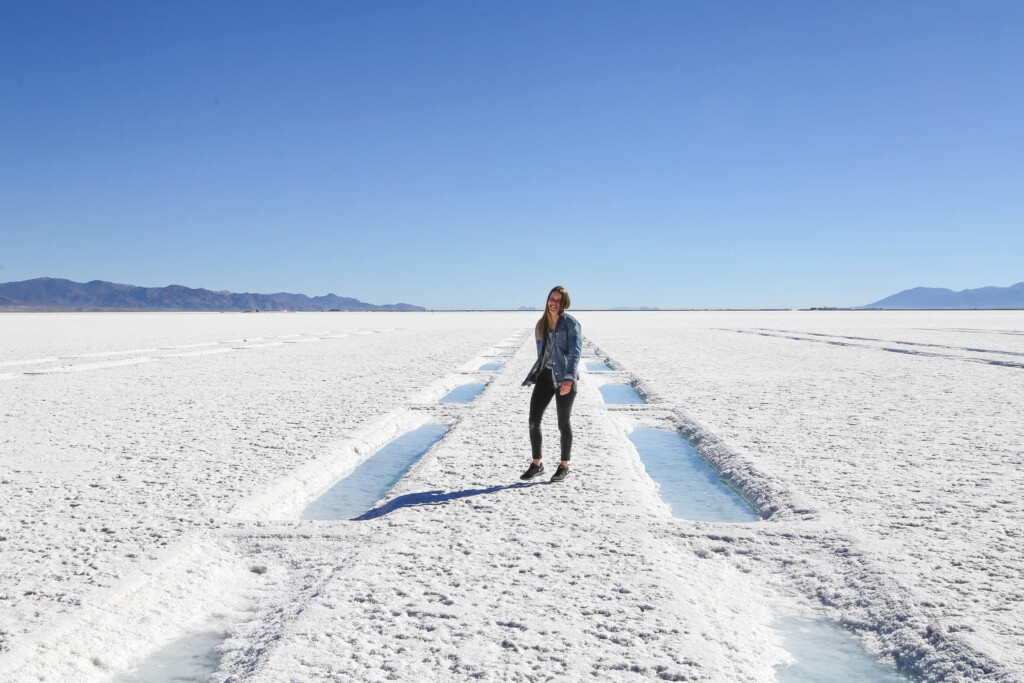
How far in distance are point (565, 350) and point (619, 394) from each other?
274 inches

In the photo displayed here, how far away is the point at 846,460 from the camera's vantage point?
6953mm

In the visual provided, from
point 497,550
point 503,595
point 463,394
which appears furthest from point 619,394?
point 503,595

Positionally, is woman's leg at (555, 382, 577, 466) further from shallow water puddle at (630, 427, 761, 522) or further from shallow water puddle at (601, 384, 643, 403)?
shallow water puddle at (601, 384, 643, 403)

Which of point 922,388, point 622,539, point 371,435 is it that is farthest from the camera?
point 922,388

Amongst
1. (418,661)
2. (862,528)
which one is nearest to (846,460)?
(862,528)

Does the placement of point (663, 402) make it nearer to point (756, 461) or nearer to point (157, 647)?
point (756, 461)

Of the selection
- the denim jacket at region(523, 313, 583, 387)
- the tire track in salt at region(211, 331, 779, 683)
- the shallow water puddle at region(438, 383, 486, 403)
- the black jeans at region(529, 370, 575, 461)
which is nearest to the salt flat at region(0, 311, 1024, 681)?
the tire track in salt at region(211, 331, 779, 683)

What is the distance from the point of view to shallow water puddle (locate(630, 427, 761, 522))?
18.2ft

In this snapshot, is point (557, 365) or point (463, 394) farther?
point (463, 394)

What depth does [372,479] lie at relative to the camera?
6672 millimetres

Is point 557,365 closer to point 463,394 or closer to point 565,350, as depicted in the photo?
point 565,350

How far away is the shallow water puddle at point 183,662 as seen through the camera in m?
3.11

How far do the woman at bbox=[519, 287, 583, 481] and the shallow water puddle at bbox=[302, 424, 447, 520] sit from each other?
1.22 m

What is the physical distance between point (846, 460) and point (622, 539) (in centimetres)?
326
